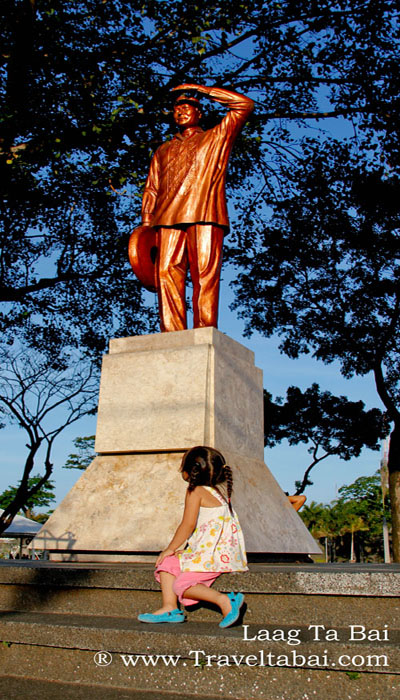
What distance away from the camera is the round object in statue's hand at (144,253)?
611 cm

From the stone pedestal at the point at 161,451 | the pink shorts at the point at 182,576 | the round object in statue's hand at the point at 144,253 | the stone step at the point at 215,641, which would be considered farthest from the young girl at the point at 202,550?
the round object in statue's hand at the point at 144,253

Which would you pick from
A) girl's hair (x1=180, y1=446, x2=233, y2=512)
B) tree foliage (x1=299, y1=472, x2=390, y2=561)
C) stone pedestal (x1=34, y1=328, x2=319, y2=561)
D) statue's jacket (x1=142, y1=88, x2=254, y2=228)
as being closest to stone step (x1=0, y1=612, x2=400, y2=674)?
girl's hair (x1=180, y1=446, x2=233, y2=512)

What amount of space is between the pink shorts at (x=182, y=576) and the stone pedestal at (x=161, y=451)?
1303mm

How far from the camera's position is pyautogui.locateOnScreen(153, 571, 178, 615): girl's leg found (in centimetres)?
302

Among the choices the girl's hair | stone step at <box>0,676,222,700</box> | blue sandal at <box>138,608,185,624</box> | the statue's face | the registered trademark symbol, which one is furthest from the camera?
the statue's face

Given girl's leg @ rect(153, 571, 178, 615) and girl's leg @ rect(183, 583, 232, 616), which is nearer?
girl's leg @ rect(183, 583, 232, 616)

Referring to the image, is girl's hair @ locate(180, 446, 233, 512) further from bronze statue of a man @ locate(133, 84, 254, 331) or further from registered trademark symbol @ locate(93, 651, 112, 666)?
bronze statue of a man @ locate(133, 84, 254, 331)

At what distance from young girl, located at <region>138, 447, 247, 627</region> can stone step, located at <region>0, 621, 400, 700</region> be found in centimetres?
28

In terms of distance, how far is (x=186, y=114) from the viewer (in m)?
6.23

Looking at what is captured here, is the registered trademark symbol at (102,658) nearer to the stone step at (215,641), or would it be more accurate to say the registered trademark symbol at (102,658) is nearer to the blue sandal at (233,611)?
the stone step at (215,641)

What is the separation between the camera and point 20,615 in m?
3.23

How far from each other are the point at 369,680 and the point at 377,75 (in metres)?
11.0

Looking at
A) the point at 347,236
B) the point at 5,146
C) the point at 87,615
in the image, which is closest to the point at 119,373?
the point at 87,615

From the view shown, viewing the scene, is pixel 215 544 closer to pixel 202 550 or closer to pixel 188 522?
pixel 202 550
